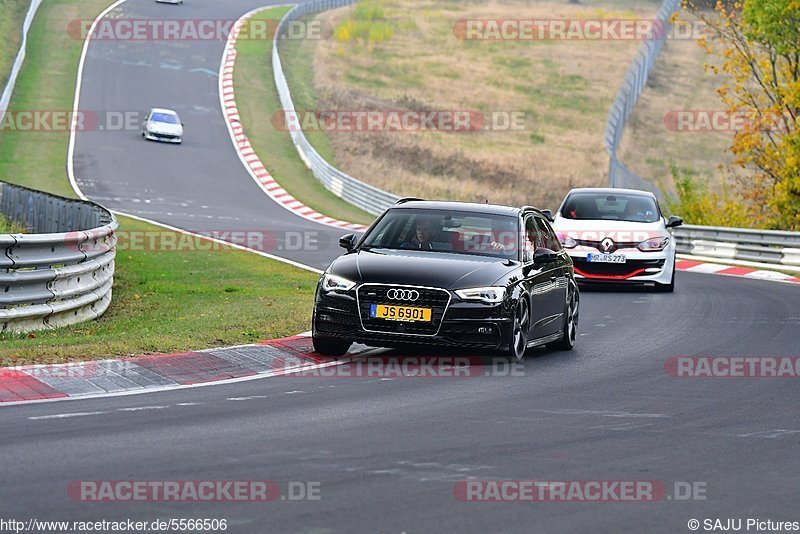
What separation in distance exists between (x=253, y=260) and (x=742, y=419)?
51.2 feet

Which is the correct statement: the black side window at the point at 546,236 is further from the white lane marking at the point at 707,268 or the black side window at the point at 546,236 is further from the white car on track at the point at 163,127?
the white car on track at the point at 163,127

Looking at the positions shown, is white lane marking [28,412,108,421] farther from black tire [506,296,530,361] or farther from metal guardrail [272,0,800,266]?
metal guardrail [272,0,800,266]

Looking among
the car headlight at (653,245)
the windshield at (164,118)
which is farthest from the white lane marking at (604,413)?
the windshield at (164,118)

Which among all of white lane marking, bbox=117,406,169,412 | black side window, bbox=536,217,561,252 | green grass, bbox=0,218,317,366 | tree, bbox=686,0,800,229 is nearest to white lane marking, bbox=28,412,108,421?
white lane marking, bbox=117,406,169,412

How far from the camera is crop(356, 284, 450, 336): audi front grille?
41.3 feet

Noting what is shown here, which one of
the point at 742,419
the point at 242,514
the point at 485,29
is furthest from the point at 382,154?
the point at 242,514

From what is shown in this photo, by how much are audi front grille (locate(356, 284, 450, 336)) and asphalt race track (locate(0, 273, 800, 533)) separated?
25.4 inches

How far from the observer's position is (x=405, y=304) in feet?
41.4

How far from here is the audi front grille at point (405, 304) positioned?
12594 millimetres

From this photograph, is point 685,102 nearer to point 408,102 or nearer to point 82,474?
point 408,102

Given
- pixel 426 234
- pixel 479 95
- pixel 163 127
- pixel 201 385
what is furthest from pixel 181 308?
pixel 479 95

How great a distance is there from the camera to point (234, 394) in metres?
10.8

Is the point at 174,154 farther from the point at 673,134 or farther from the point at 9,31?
the point at 673,134

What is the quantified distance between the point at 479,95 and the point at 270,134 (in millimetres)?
17797
